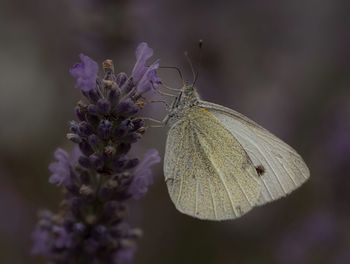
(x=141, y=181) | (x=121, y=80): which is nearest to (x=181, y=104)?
(x=121, y=80)

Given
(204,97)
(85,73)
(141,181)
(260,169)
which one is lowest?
(141,181)

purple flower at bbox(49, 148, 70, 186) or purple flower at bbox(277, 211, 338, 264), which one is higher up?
purple flower at bbox(277, 211, 338, 264)

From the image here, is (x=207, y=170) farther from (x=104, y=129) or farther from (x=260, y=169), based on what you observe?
(x=104, y=129)

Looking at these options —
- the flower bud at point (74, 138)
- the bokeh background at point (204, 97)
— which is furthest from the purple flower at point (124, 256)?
the bokeh background at point (204, 97)

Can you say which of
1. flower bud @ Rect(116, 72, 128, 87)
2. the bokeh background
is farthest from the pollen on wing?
the bokeh background

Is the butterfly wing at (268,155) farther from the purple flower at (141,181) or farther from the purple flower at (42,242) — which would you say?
the purple flower at (42,242)

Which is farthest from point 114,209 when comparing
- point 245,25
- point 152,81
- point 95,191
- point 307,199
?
point 245,25

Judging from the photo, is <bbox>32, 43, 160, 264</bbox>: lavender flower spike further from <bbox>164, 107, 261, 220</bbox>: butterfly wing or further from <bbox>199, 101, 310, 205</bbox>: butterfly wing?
<bbox>199, 101, 310, 205</bbox>: butterfly wing
